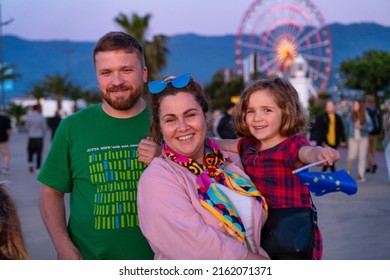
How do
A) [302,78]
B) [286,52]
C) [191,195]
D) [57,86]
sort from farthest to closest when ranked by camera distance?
[302,78], [57,86], [286,52], [191,195]

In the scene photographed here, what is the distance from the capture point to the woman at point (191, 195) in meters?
1.94

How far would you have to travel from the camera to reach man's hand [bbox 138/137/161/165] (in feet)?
7.40

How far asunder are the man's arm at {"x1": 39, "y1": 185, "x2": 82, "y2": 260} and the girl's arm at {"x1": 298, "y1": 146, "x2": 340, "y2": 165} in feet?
3.04

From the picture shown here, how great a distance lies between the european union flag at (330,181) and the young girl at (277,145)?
0.13m

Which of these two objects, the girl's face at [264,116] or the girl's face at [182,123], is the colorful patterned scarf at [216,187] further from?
the girl's face at [264,116]

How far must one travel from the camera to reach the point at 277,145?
2.37 m

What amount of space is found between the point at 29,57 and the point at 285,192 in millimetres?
117103

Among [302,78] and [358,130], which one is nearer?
[358,130]

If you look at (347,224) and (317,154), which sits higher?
(317,154)

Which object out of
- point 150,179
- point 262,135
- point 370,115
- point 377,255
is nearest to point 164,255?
point 150,179

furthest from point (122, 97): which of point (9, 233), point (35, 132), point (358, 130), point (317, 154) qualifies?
point (35, 132)

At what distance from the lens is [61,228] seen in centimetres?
251

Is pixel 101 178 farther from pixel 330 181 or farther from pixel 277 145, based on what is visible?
pixel 330 181

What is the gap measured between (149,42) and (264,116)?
3998 centimetres
